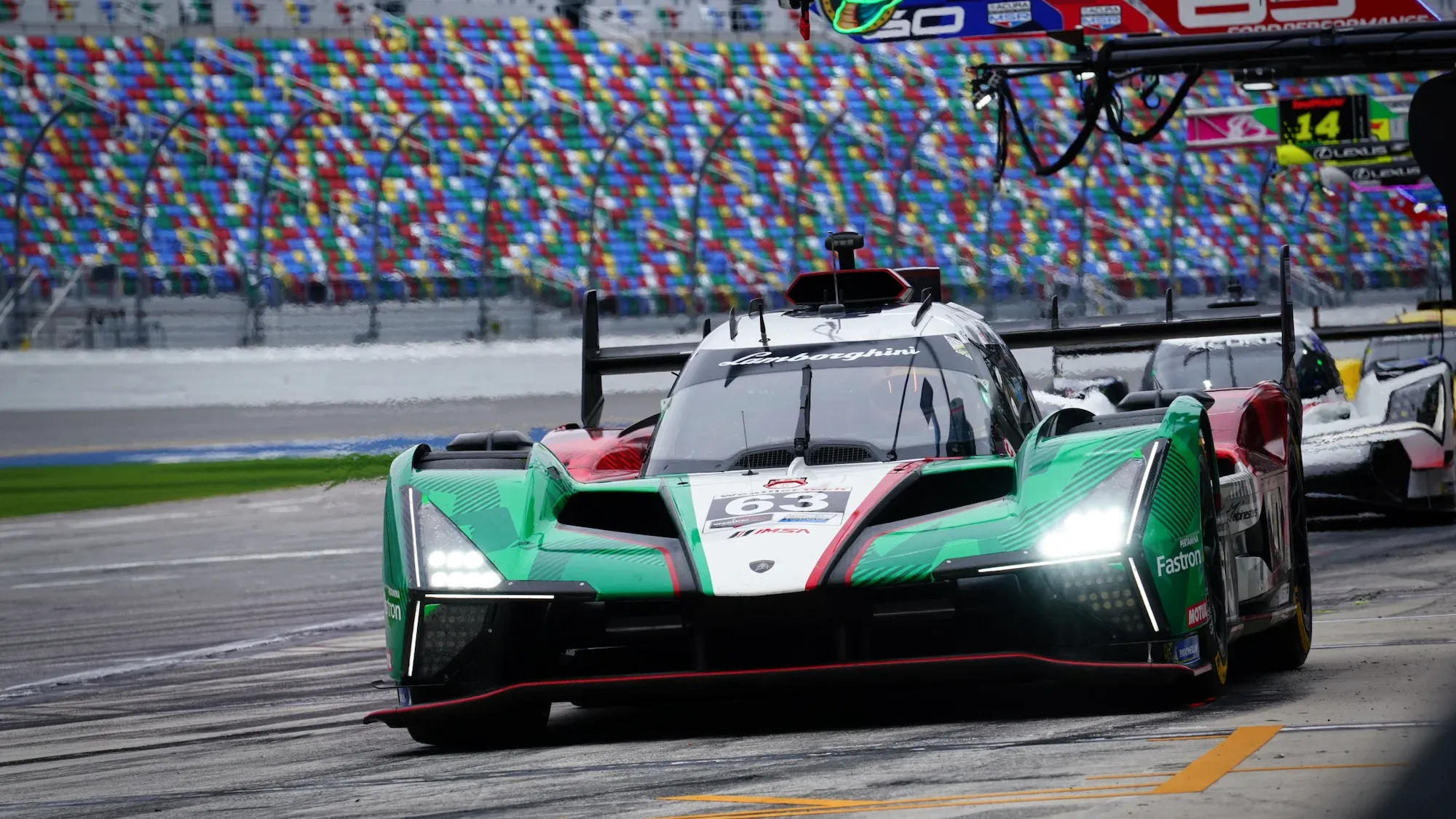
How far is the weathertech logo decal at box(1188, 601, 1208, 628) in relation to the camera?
188 inches

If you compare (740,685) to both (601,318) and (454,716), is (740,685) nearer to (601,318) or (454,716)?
(454,716)

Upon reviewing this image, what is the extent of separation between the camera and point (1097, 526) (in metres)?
4.72

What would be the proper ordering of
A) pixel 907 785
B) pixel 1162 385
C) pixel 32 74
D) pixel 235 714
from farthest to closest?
pixel 32 74 → pixel 1162 385 → pixel 235 714 → pixel 907 785

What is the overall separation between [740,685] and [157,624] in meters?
5.83

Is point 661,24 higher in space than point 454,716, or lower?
higher

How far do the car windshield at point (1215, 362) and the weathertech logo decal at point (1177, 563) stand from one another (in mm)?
7228

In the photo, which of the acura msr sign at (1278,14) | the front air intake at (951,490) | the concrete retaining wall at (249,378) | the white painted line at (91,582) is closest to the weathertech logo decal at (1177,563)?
the front air intake at (951,490)

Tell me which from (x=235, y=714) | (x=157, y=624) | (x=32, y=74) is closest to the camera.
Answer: (x=235, y=714)

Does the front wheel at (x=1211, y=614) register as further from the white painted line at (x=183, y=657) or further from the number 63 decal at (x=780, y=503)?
the white painted line at (x=183, y=657)

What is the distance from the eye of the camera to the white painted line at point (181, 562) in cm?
1274

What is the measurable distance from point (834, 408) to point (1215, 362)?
283 inches

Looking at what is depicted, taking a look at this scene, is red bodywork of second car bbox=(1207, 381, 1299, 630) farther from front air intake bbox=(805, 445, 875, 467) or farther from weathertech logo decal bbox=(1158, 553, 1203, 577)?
front air intake bbox=(805, 445, 875, 467)

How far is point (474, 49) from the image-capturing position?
4088 centimetres

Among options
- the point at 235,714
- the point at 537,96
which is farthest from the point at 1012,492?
the point at 537,96
